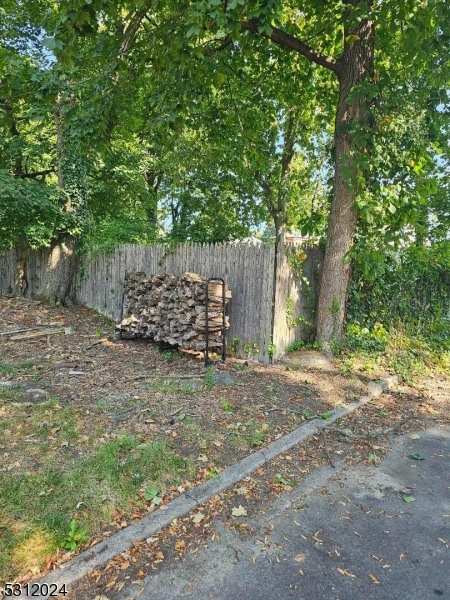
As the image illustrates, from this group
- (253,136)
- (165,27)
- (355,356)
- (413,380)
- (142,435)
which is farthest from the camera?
(253,136)

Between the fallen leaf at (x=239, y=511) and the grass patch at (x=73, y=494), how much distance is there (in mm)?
468

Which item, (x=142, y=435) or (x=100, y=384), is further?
(x=100, y=384)

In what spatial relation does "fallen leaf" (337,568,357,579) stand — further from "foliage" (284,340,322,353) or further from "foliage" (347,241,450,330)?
"foliage" (347,241,450,330)

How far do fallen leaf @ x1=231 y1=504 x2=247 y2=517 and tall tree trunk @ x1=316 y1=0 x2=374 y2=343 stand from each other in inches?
164

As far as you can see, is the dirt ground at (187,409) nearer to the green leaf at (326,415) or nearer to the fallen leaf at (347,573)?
the green leaf at (326,415)

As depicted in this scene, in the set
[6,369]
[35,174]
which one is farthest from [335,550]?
[35,174]

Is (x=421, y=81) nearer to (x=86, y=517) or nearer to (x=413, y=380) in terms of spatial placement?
(x=413, y=380)

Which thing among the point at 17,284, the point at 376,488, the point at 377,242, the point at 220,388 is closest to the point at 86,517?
the point at 376,488

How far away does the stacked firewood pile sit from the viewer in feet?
19.4

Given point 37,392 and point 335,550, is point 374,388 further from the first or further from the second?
point 37,392

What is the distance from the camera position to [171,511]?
2.61m

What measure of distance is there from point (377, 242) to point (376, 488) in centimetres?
405

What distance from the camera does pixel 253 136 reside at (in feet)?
32.4

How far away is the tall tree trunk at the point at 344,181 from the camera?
229 inches
